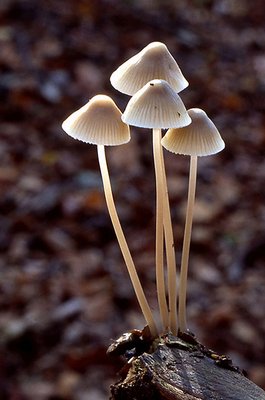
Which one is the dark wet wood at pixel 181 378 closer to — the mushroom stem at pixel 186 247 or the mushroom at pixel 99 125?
the mushroom stem at pixel 186 247

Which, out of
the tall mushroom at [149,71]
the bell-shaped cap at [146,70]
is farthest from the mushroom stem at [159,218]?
the bell-shaped cap at [146,70]

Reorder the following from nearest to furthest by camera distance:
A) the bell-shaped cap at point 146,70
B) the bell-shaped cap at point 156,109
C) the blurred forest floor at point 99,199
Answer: the bell-shaped cap at point 156,109 → the bell-shaped cap at point 146,70 → the blurred forest floor at point 99,199

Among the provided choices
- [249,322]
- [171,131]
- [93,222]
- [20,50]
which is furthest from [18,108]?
[171,131]

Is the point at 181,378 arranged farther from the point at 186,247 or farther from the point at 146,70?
the point at 146,70

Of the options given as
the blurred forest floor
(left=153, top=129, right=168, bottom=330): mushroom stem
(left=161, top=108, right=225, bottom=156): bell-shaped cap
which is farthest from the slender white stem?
the blurred forest floor

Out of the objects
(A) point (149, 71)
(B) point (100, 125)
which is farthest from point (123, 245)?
(A) point (149, 71)

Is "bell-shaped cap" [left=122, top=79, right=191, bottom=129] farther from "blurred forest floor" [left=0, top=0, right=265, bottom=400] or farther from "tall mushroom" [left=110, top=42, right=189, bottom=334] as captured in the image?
"blurred forest floor" [left=0, top=0, right=265, bottom=400]

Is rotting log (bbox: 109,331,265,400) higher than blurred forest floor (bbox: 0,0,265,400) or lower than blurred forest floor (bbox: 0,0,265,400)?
lower
